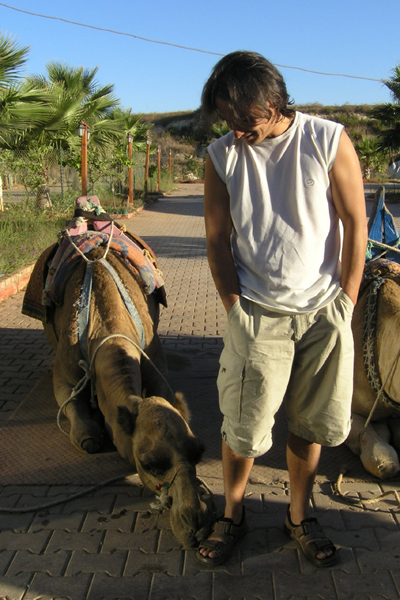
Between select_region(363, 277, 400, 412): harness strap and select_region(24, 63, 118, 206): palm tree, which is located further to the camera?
select_region(24, 63, 118, 206): palm tree

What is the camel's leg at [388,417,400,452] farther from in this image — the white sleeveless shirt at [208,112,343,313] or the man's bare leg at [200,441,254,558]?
the white sleeveless shirt at [208,112,343,313]

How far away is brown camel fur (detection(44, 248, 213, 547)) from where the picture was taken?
2.72 metres

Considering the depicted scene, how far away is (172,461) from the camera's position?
2760 millimetres

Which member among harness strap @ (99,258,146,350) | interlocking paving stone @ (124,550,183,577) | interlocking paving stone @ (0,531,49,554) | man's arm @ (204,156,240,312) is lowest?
interlocking paving stone @ (0,531,49,554)

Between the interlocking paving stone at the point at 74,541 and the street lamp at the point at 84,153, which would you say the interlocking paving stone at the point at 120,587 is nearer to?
the interlocking paving stone at the point at 74,541

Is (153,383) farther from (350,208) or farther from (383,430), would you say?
(350,208)

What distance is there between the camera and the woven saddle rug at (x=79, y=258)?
4.88 metres

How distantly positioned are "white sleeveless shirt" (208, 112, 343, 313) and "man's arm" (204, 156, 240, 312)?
0.07 meters

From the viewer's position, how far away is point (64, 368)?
429 cm

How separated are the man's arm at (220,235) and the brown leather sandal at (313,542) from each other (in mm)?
1201

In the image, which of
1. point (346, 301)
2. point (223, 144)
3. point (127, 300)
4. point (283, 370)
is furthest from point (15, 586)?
point (223, 144)

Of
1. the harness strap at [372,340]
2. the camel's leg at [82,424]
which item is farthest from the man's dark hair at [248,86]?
the camel's leg at [82,424]

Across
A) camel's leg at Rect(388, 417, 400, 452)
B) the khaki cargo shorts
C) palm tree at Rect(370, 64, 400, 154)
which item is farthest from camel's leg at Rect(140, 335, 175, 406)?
palm tree at Rect(370, 64, 400, 154)

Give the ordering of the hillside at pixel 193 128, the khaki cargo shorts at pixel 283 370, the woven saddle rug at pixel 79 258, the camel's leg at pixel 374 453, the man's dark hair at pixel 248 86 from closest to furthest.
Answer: the man's dark hair at pixel 248 86 → the khaki cargo shorts at pixel 283 370 → the camel's leg at pixel 374 453 → the woven saddle rug at pixel 79 258 → the hillside at pixel 193 128
